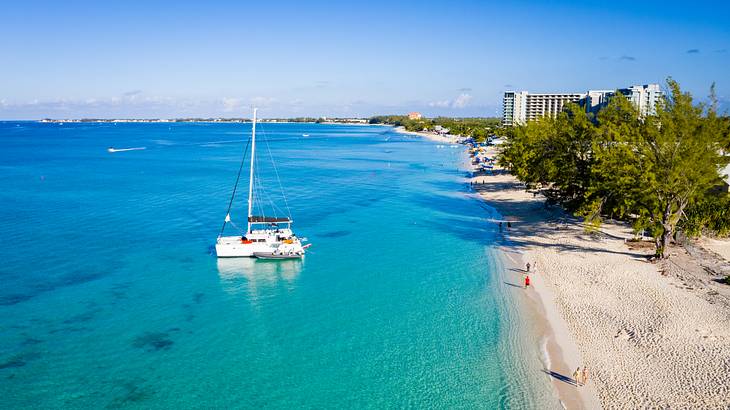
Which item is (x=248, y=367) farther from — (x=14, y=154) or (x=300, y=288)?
(x=14, y=154)

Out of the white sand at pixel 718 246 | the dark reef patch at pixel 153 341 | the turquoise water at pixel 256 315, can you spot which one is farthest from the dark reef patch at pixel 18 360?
the white sand at pixel 718 246

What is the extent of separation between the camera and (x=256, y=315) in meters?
33.4

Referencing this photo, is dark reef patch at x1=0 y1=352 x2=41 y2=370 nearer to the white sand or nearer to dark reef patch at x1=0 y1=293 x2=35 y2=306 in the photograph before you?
dark reef patch at x1=0 y1=293 x2=35 y2=306

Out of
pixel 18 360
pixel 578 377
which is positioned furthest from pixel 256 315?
pixel 578 377

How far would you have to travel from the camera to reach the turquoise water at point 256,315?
81.1ft

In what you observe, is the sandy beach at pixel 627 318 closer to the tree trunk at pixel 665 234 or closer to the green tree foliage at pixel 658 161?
the tree trunk at pixel 665 234

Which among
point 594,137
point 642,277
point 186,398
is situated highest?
point 594,137

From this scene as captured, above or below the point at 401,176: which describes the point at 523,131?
above

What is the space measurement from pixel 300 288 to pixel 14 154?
151661 mm

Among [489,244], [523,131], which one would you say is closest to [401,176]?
[523,131]

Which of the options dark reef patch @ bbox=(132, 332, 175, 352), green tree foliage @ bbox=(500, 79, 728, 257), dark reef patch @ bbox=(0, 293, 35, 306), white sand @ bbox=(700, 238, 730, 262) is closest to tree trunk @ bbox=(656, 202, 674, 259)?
green tree foliage @ bbox=(500, 79, 728, 257)

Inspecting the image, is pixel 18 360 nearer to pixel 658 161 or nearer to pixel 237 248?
pixel 237 248

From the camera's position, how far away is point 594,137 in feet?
155

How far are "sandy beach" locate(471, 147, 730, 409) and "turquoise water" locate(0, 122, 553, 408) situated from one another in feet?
8.14
